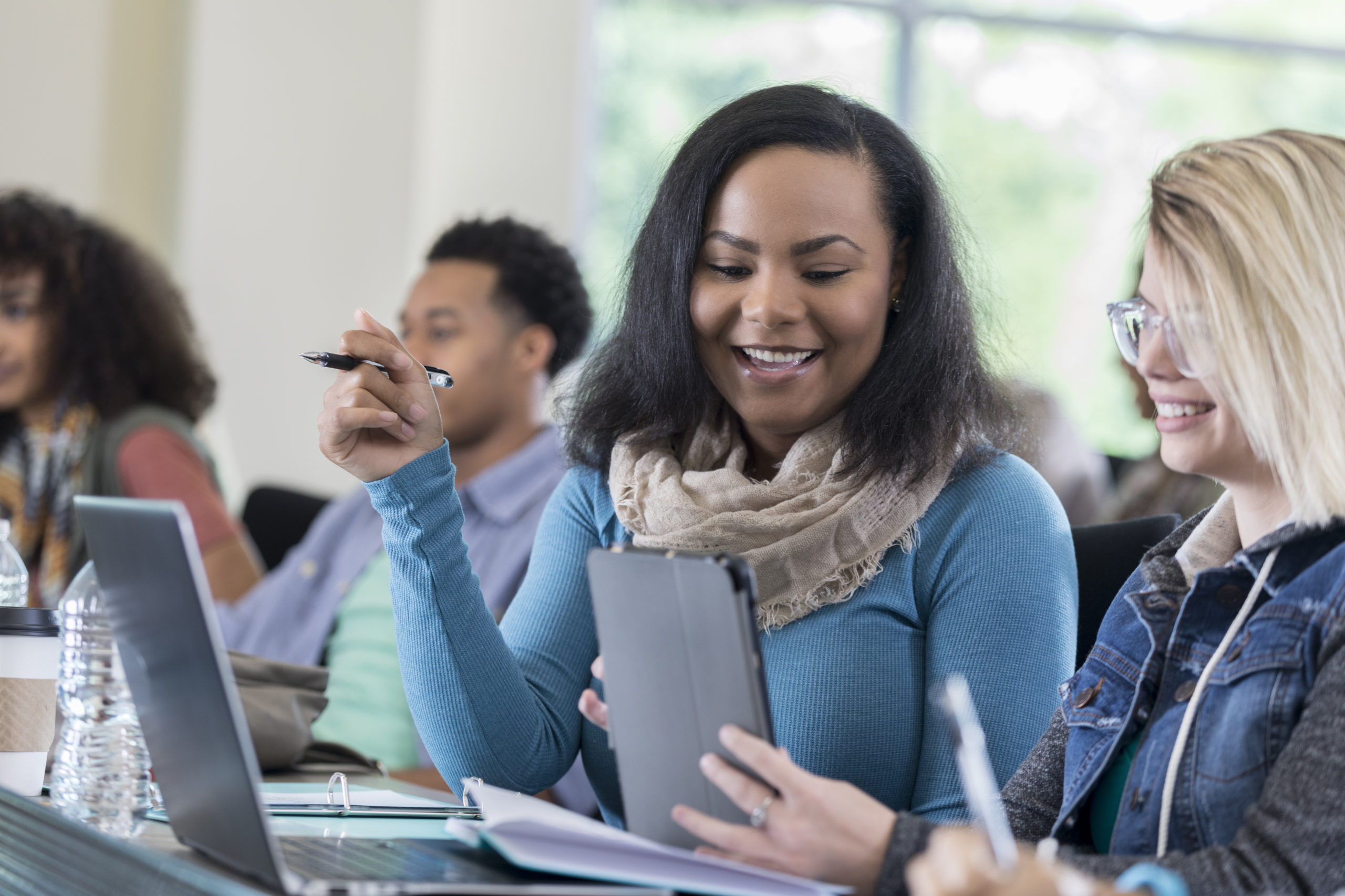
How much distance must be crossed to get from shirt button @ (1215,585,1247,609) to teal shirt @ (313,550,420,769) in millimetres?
1280

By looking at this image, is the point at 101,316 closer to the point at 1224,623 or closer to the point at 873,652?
the point at 873,652

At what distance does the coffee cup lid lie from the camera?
3.64 ft

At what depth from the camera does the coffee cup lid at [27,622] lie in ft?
3.64

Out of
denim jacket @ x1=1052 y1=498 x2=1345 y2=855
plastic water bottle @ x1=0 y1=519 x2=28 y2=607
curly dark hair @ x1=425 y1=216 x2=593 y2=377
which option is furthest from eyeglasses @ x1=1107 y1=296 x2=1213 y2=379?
curly dark hair @ x1=425 y1=216 x2=593 y2=377

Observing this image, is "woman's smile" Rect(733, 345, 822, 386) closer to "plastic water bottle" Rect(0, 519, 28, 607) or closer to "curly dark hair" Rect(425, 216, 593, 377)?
"plastic water bottle" Rect(0, 519, 28, 607)

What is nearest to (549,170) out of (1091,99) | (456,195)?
(456,195)

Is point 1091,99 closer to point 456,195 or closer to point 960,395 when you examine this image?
point 456,195

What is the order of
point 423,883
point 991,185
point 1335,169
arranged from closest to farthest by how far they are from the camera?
1. point 423,883
2. point 1335,169
3. point 991,185

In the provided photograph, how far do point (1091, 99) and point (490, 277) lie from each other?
318 cm

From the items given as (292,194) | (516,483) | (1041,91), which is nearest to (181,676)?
(516,483)

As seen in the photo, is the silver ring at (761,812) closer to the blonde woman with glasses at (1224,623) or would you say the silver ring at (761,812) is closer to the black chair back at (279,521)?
the blonde woman with glasses at (1224,623)

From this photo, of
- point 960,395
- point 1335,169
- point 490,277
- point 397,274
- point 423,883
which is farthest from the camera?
point 397,274

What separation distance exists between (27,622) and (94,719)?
9 cm

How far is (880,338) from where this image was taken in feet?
4.61
